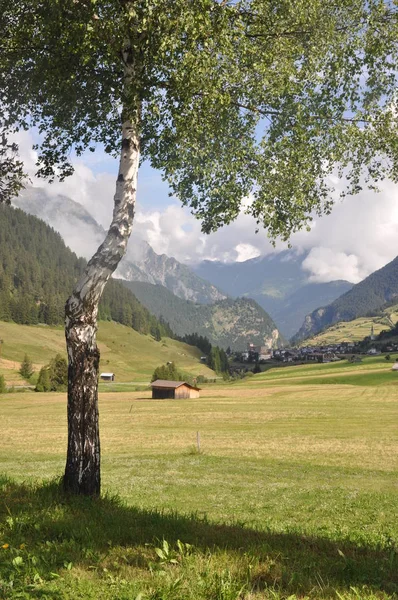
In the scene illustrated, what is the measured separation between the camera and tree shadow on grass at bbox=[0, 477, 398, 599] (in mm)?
6074

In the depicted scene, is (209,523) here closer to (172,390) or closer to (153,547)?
(153,547)

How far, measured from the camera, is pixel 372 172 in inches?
606

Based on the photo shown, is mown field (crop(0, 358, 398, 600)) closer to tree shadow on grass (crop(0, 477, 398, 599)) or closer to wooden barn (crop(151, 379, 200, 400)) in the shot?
tree shadow on grass (crop(0, 477, 398, 599))

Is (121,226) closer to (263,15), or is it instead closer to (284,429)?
(263,15)

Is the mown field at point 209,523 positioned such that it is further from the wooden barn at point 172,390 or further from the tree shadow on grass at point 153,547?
the wooden barn at point 172,390

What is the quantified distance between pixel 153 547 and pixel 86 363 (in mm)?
4171

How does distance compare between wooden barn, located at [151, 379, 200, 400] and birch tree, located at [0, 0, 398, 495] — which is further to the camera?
wooden barn, located at [151, 379, 200, 400]

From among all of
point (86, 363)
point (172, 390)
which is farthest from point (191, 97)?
point (172, 390)

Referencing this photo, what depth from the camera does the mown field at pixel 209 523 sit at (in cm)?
582

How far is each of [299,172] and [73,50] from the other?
679 centimetres

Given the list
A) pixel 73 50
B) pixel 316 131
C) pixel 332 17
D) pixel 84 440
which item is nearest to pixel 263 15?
pixel 332 17

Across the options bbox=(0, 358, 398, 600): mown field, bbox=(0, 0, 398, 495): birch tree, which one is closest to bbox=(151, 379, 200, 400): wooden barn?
bbox=(0, 358, 398, 600): mown field

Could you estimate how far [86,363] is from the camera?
400 inches

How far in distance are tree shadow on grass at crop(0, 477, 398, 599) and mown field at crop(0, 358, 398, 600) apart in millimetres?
25
